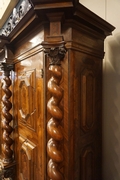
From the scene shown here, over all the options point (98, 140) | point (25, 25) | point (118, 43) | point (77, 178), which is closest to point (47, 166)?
point (77, 178)

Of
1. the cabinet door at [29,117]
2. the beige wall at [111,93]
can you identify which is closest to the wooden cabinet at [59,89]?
the cabinet door at [29,117]

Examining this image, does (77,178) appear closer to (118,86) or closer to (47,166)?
(47,166)

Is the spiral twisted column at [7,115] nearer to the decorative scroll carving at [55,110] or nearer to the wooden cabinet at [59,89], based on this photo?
the wooden cabinet at [59,89]

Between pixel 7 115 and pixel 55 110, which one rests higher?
pixel 55 110

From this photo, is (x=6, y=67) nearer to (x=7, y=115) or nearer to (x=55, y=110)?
(x=7, y=115)

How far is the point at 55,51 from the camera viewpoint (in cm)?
76

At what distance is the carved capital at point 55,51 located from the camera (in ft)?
2.48

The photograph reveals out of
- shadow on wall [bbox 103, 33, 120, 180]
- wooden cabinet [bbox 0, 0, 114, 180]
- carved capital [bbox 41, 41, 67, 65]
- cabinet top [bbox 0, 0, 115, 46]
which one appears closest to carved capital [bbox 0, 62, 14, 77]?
wooden cabinet [bbox 0, 0, 114, 180]

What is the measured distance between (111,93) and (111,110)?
14cm

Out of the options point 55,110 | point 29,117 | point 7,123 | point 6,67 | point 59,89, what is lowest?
point 7,123

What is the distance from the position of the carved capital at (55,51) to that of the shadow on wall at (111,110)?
0.55 m

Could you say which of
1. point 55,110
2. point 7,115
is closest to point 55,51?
point 55,110

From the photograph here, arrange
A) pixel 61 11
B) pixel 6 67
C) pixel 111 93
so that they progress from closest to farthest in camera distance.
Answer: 1. pixel 61 11
2. pixel 111 93
3. pixel 6 67

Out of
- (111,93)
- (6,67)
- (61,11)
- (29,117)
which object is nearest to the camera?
(61,11)
